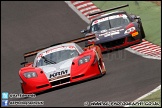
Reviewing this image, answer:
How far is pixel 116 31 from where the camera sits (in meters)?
18.9

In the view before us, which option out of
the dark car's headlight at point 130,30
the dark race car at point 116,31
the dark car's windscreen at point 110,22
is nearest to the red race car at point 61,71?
the dark race car at point 116,31

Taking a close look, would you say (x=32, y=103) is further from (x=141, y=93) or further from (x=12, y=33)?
(x=12, y=33)

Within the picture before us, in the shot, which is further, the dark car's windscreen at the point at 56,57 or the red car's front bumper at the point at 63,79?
the dark car's windscreen at the point at 56,57

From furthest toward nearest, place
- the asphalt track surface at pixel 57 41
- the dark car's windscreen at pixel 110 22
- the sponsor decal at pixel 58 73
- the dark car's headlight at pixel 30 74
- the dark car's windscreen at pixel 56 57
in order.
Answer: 1. the dark car's windscreen at pixel 110 22
2. the dark car's windscreen at pixel 56 57
3. the dark car's headlight at pixel 30 74
4. the sponsor decal at pixel 58 73
5. the asphalt track surface at pixel 57 41

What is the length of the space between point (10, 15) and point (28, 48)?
516 centimetres

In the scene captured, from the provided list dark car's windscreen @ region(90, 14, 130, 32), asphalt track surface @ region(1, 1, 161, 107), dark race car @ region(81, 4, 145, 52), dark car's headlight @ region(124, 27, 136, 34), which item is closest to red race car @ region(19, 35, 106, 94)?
asphalt track surface @ region(1, 1, 161, 107)

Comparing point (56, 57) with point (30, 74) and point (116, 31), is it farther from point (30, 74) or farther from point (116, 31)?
point (116, 31)

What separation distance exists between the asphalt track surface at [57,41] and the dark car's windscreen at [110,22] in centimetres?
126

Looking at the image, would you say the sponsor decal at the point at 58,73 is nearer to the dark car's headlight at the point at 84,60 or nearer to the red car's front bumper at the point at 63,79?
the red car's front bumper at the point at 63,79

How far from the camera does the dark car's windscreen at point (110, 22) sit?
19703 mm

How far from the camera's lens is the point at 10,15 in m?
27.1

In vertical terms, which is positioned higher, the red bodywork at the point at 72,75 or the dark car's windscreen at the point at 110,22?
the dark car's windscreen at the point at 110,22

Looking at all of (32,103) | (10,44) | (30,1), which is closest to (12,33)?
(10,44)

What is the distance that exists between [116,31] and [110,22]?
996mm
